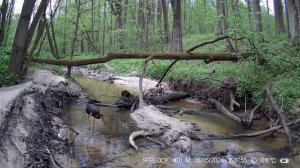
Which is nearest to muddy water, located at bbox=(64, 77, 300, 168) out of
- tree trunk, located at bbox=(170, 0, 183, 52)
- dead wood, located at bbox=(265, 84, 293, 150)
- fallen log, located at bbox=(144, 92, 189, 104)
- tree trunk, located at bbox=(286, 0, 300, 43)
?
dead wood, located at bbox=(265, 84, 293, 150)

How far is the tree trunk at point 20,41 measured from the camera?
1203cm

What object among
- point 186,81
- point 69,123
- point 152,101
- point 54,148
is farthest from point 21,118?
point 186,81

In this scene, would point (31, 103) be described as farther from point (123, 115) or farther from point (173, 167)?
point (173, 167)

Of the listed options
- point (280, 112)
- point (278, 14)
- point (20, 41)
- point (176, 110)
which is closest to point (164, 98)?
point (176, 110)

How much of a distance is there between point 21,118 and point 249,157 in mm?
4805

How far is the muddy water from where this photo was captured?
6965mm

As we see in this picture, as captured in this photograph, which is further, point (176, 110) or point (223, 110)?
point (176, 110)

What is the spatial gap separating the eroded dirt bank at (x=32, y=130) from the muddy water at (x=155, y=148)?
43 centimetres

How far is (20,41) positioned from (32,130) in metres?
6.30

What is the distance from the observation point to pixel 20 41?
12.3 meters

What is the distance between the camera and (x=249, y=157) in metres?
7.50

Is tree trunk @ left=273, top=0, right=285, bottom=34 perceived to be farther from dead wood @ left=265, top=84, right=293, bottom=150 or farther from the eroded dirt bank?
the eroded dirt bank

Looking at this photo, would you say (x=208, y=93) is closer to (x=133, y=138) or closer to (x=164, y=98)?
(x=164, y=98)

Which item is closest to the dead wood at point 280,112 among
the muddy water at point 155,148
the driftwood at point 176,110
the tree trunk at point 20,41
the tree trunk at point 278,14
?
the muddy water at point 155,148
